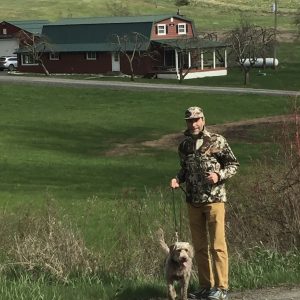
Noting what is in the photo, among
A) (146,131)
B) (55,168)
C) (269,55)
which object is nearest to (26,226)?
(55,168)

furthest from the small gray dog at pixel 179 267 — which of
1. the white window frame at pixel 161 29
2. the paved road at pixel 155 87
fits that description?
the white window frame at pixel 161 29

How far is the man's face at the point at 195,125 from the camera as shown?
8102 millimetres

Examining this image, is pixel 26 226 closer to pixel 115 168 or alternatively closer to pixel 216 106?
pixel 115 168

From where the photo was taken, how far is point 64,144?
1272 inches

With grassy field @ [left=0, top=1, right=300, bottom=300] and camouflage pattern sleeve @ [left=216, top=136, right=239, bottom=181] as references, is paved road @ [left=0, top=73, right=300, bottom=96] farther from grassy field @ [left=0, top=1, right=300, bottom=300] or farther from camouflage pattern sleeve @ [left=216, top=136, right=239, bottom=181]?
camouflage pattern sleeve @ [left=216, top=136, right=239, bottom=181]

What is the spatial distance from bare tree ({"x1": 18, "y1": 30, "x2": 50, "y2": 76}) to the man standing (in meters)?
65.7

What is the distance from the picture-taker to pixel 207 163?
811cm

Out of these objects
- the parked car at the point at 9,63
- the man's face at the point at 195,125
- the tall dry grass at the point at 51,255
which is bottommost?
the parked car at the point at 9,63

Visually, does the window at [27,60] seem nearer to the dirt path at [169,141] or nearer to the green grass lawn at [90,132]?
the green grass lawn at [90,132]

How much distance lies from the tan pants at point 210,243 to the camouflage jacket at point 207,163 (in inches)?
5.0

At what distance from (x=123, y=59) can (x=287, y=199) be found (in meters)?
62.5

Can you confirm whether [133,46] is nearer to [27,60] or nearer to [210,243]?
[27,60]

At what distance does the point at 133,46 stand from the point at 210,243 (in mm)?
64150

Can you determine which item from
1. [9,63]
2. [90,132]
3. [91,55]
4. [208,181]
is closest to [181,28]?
[91,55]
